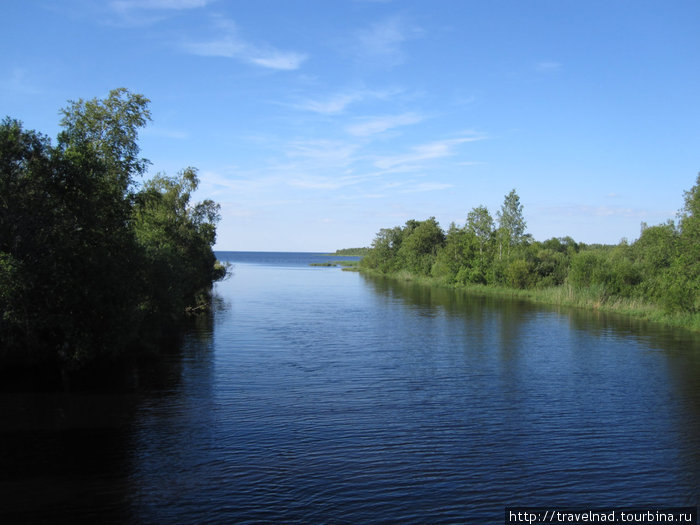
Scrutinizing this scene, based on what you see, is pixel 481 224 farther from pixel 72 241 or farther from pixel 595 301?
pixel 72 241

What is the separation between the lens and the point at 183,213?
1538 inches

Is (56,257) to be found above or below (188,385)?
above

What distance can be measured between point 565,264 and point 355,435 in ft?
164

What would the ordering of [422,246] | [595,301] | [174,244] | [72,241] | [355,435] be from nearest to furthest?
[355,435], [72,241], [174,244], [595,301], [422,246]

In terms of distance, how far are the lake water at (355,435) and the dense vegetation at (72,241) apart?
1.73 m

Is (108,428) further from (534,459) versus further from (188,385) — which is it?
(534,459)

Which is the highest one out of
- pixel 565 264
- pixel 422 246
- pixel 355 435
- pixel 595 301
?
pixel 422 246

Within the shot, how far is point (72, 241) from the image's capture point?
17.0 m

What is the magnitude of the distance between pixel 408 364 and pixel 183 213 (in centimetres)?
2404

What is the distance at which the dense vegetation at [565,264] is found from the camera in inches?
1291

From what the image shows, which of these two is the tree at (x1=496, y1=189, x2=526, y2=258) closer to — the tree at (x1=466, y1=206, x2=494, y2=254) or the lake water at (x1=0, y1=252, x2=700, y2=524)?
the tree at (x1=466, y1=206, x2=494, y2=254)

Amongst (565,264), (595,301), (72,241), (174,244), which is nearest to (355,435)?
(72,241)

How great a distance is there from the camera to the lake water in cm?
974

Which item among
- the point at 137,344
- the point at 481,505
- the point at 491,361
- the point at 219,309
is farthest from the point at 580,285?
the point at 481,505
